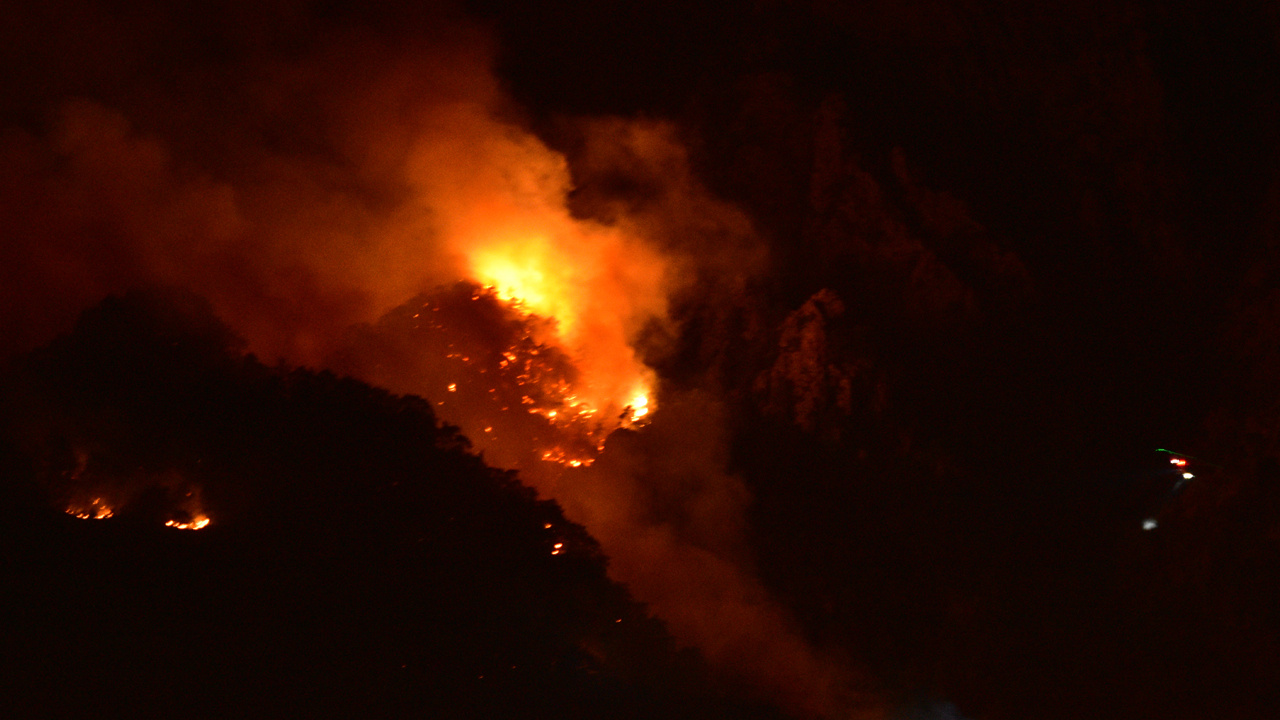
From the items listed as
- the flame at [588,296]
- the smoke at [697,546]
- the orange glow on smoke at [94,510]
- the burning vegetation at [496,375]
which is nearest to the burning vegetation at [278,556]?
the orange glow on smoke at [94,510]

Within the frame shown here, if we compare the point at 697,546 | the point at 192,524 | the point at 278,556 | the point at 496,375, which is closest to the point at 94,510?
the point at 192,524

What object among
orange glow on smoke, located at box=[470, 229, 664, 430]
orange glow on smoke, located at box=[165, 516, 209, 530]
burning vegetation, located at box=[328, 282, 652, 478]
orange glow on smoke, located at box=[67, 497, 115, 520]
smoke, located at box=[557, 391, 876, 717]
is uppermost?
orange glow on smoke, located at box=[470, 229, 664, 430]

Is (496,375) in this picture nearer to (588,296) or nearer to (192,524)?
(588,296)

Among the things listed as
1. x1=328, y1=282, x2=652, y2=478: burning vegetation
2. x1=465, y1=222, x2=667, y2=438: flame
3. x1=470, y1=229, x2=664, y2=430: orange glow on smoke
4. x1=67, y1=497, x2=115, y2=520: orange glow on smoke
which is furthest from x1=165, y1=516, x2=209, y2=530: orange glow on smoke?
x1=470, y1=229, x2=664, y2=430: orange glow on smoke

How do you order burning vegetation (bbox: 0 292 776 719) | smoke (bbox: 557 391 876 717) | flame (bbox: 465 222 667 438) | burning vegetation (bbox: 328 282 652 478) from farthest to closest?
flame (bbox: 465 222 667 438) → burning vegetation (bbox: 328 282 652 478) → smoke (bbox: 557 391 876 717) → burning vegetation (bbox: 0 292 776 719)

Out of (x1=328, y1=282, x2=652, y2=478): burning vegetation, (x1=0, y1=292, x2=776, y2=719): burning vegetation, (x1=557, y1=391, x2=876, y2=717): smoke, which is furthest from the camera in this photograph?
(x1=328, y1=282, x2=652, y2=478): burning vegetation

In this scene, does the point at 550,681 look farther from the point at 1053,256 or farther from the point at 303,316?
the point at 1053,256

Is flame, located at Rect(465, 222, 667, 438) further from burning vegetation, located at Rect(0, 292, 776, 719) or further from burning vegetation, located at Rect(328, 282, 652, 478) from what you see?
burning vegetation, located at Rect(0, 292, 776, 719)

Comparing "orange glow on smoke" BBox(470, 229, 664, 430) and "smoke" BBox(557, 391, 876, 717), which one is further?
"orange glow on smoke" BBox(470, 229, 664, 430)

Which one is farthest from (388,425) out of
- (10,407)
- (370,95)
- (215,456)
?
(370,95)

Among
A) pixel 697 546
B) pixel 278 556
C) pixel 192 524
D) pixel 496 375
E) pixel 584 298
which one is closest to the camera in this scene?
pixel 278 556

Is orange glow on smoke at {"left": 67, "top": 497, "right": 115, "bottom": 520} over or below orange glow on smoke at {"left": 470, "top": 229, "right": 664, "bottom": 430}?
below
